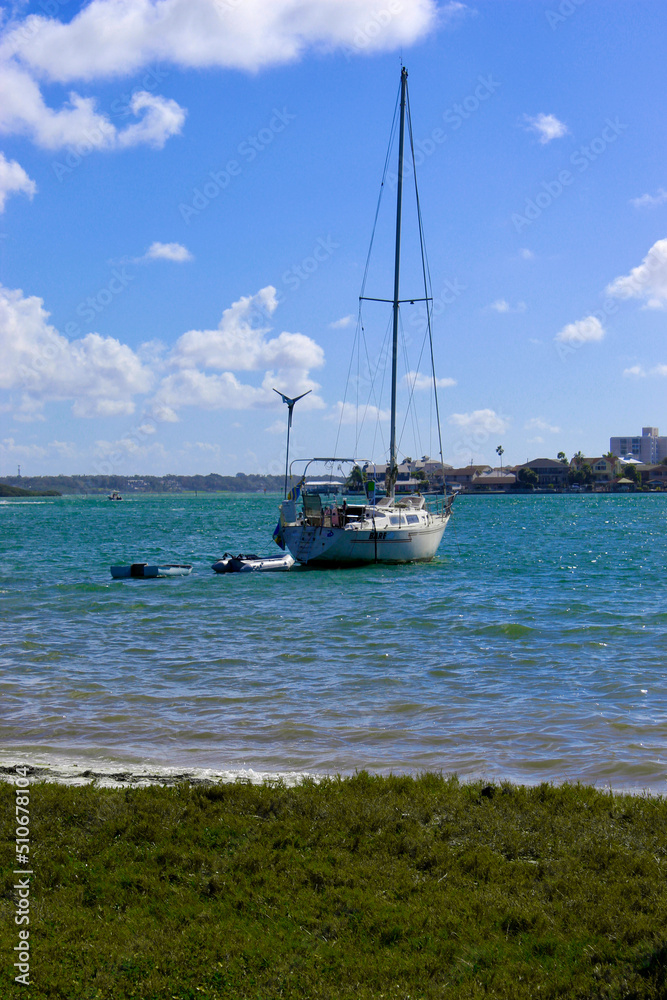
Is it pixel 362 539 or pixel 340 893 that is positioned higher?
pixel 362 539

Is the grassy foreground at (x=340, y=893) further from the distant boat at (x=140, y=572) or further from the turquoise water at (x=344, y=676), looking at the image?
the distant boat at (x=140, y=572)

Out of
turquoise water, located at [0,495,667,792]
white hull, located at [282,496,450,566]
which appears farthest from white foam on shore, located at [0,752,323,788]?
white hull, located at [282,496,450,566]

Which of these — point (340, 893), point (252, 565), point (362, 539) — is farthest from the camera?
point (252, 565)

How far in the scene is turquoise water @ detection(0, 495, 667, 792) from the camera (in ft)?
36.9

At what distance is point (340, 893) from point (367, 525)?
110 feet

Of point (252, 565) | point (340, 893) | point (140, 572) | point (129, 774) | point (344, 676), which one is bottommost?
point (140, 572)

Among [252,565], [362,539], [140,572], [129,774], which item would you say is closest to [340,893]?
[129,774]

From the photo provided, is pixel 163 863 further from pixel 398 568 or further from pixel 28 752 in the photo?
pixel 398 568

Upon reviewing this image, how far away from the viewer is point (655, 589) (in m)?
31.3

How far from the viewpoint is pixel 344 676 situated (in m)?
16.3

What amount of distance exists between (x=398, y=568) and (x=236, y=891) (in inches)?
1337

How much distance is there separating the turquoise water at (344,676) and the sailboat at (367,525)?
12.9 ft

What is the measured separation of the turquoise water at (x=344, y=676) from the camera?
443 inches

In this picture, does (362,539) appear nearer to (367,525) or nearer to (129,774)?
(367,525)
